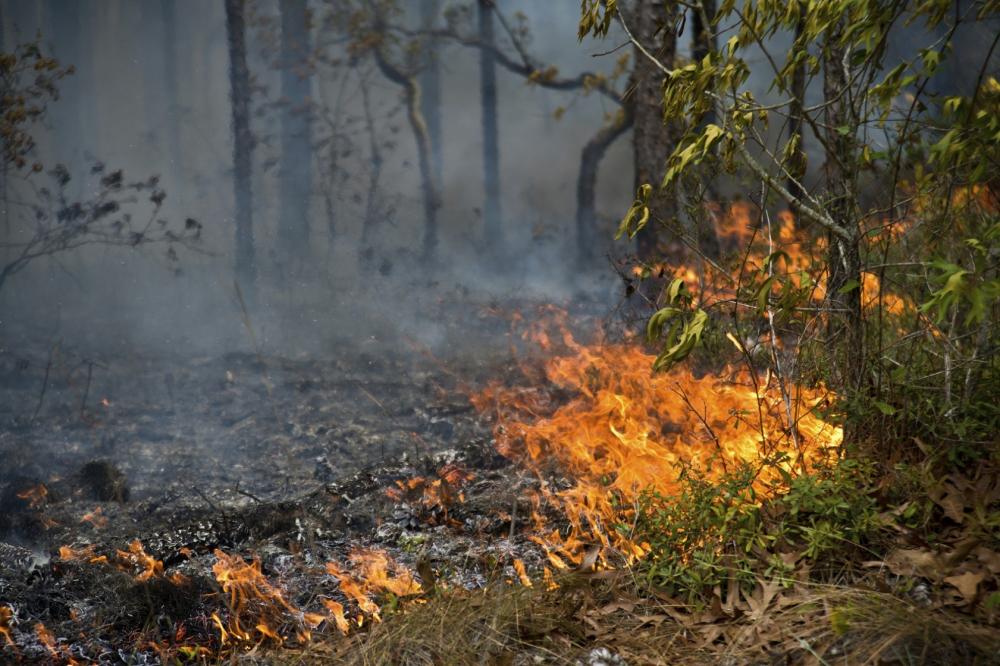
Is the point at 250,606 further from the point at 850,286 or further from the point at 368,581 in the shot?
the point at 850,286

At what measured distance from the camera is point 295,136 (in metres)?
13.5

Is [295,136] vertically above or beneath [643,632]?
above

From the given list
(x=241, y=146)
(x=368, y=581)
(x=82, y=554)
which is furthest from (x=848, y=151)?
(x=241, y=146)

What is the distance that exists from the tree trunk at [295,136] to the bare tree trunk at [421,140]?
1.47 meters

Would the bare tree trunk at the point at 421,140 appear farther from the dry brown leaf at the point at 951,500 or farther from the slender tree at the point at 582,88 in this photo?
the dry brown leaf at the point at 951,500

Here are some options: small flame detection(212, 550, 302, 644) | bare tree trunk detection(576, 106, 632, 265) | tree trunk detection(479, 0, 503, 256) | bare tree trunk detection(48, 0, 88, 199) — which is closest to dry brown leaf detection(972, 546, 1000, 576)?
small flame detection(212, 550, 302, 644)

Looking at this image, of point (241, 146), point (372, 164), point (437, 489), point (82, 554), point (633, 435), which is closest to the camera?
point (82, 554)

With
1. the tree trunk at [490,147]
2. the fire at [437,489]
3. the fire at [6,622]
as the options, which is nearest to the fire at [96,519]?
the fire at [6,622]

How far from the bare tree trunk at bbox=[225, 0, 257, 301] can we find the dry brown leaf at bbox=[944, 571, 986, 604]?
1095 centimetres

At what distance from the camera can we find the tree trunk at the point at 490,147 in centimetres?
1431

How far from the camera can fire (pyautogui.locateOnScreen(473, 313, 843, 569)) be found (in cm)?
327

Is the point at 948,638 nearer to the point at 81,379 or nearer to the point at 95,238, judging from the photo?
the point at 81,379

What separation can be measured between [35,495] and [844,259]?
502cm

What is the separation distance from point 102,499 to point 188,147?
829 centimetres
